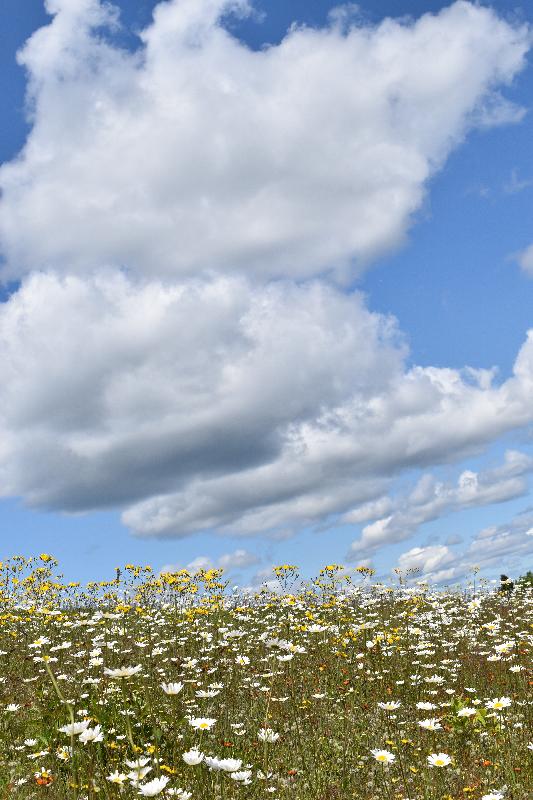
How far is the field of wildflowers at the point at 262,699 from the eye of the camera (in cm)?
650

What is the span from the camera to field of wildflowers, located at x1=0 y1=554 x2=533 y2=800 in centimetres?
650

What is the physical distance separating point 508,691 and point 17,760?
6.86 metres

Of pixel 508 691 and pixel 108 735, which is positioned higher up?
pixel 108 735

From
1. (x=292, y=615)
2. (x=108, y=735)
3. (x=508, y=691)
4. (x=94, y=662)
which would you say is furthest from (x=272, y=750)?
(x=292, y=615)

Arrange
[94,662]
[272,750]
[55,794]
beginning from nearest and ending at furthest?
[55,794] → [272,750] → [94,662]

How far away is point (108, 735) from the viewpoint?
7.50m

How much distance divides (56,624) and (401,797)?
9024 mm

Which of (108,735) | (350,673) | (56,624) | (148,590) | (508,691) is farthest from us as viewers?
(148,590)

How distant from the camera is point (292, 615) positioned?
14.9 metres

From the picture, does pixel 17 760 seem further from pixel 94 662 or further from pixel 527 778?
pixel 527 778

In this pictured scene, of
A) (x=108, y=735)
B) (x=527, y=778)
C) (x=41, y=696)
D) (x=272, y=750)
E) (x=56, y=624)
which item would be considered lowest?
(x=527, y=778)

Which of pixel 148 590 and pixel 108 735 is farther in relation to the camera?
pixel 148 590

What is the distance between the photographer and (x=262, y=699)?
9891mm

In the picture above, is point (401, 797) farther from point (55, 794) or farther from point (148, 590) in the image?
point (148, 590)
